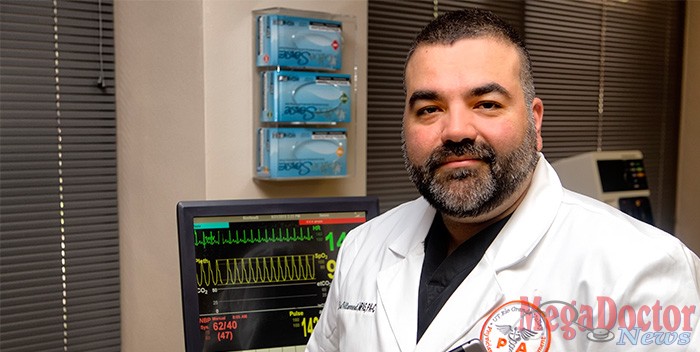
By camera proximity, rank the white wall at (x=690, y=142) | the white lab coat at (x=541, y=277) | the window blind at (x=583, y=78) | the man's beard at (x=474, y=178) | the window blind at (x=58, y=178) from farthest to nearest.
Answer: the white wall at (x=690, y=142) → the window blind at (x=583, y=78) → the window blind at (x=58, y=178) → the man's beard at (x=474, y=178) → the white lab coat at (x=541, y=277)

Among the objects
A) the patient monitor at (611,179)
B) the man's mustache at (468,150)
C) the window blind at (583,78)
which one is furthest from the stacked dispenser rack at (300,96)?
the patient monitor at (611,179)

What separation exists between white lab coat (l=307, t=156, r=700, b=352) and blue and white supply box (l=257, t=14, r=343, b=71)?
0.72 m

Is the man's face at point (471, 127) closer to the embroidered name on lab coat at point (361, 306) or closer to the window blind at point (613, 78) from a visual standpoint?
the embroidered name on lab coat at point (361, 306)

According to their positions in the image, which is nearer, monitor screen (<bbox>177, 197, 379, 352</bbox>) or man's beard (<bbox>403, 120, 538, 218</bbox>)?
man's beard (<bbox>403, 120, 538, 218</bbox>)

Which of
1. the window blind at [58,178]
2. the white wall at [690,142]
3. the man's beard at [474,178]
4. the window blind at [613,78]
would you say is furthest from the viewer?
the white wall at [690,142]

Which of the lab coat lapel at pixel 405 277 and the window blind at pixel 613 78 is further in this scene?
the window blind at pixel 613 78

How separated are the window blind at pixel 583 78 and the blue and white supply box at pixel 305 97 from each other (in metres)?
0.57

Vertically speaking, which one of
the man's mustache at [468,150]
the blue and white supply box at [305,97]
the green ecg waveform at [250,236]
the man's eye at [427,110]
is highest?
the blue and white supply box at [305,97]

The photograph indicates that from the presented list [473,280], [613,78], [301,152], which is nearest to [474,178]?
[473,280]

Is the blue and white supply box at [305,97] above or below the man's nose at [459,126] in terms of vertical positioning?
above

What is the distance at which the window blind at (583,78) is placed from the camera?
8.79 ft

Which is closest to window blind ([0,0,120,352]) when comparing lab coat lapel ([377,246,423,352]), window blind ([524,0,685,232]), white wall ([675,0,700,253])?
lab coat lapel ([377,246,423,352])

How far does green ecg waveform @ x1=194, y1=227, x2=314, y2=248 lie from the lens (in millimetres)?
1485

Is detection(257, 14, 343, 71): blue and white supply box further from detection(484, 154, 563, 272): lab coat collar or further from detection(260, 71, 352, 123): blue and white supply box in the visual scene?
detection(484, 154, 563, 272): lab coat collar
